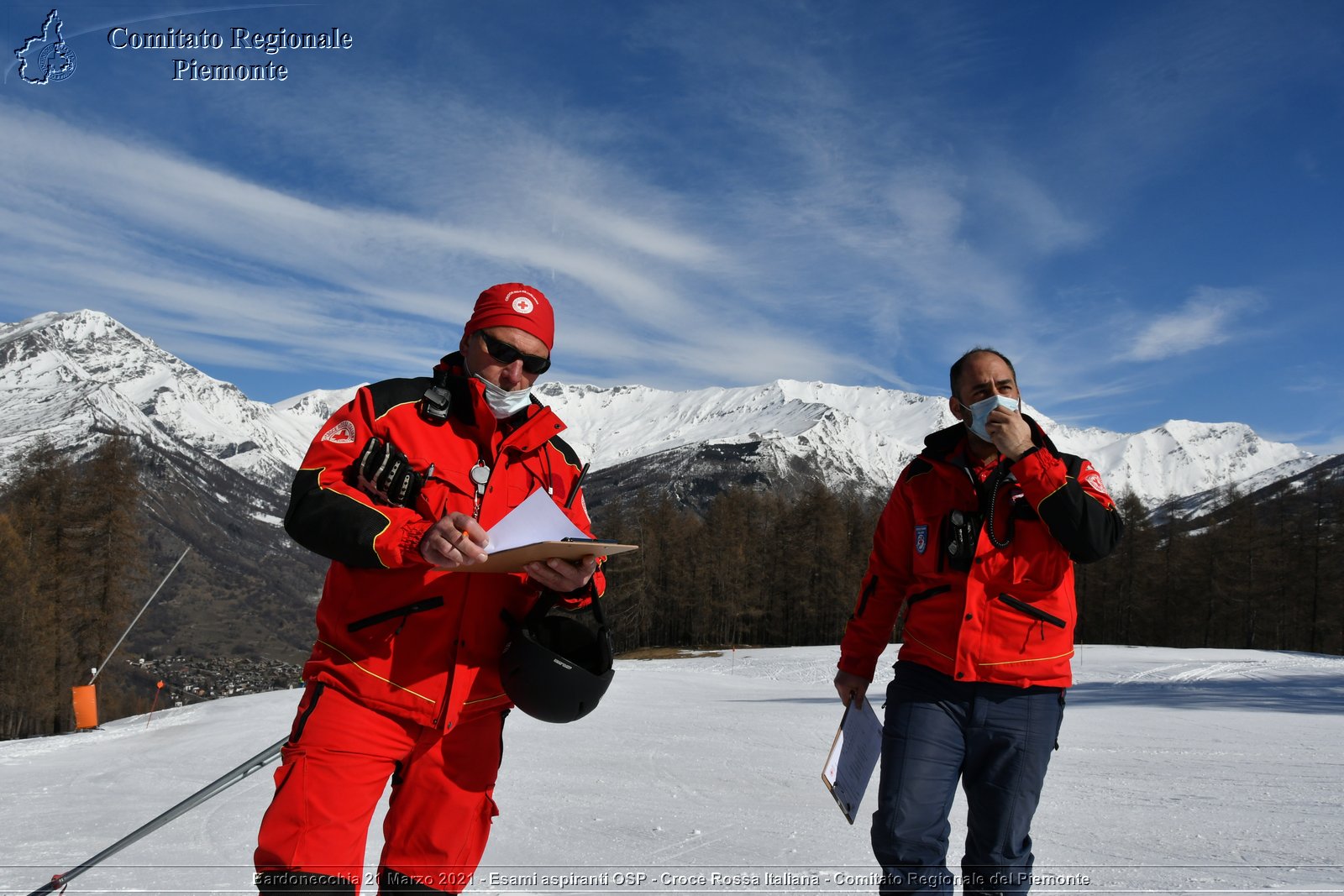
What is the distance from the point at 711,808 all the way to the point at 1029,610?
3545mm

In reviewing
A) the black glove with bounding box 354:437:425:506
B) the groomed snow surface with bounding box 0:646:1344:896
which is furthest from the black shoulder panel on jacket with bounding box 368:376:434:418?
the groomed snow surface with bounding box 0:646:1344:896

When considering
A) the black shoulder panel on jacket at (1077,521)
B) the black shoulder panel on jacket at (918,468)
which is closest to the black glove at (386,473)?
the black shoulder panel on jacket at (918,468)

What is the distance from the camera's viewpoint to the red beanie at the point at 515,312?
10.2 feet

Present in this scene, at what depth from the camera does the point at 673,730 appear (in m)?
10.4

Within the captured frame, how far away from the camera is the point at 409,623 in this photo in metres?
2.70

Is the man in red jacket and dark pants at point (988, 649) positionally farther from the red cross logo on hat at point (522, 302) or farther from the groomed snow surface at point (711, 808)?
the red cross logo on hat at point (522, 302)

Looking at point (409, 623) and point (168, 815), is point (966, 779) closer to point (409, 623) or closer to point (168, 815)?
point (409, 623)

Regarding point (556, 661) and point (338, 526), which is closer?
point (338, 526)

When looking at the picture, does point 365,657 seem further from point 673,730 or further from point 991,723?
point 673,730

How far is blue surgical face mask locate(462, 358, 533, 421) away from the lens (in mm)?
2994

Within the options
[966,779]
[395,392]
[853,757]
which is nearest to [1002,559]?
[966,779]

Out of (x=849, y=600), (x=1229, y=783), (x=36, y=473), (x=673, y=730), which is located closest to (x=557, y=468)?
(x=1229, y=783)

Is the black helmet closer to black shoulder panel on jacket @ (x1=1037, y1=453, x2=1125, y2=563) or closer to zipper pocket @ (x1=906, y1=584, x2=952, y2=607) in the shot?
zipper pocket @ (x1=906, y1=584, x2=952, y2=607)

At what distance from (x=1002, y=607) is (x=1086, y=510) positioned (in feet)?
1.54
